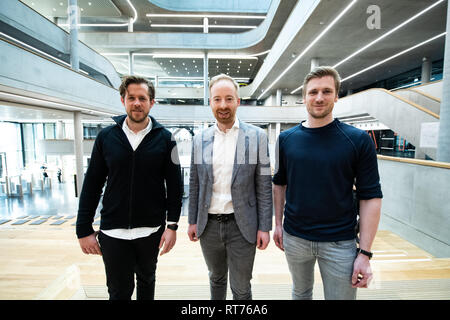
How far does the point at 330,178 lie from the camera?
129 centimetres

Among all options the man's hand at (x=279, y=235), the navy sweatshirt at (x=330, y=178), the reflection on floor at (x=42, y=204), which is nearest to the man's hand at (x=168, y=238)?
the man's hand at (x=279, y=235)

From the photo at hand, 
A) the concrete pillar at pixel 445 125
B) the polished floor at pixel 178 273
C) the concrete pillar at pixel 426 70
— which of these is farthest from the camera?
the concrete pillar at pixel 426 70

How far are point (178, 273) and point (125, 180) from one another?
4.43 ft

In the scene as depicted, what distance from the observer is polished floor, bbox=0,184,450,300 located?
6.06 ft

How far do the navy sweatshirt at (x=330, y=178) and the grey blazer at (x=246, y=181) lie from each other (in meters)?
0.19

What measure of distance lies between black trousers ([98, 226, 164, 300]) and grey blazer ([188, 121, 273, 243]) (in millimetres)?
361

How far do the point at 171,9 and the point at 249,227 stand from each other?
2129 cm

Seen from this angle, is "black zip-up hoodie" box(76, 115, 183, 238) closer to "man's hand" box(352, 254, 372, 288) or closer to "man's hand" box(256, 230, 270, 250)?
"man's hand" box(256, 230, 270, 250)

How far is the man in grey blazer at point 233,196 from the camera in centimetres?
143

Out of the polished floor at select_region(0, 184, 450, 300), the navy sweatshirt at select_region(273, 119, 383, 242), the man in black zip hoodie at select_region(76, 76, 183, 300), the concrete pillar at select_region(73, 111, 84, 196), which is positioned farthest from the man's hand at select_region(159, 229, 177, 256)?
the concrete pillar at select_region(73, 111, 84, 196)

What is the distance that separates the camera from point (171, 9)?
17.7 meters

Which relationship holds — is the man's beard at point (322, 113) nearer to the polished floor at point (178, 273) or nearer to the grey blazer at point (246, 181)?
Result: the grey blazer at point (246, 181)

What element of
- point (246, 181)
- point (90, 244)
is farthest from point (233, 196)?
point (90, 244)
